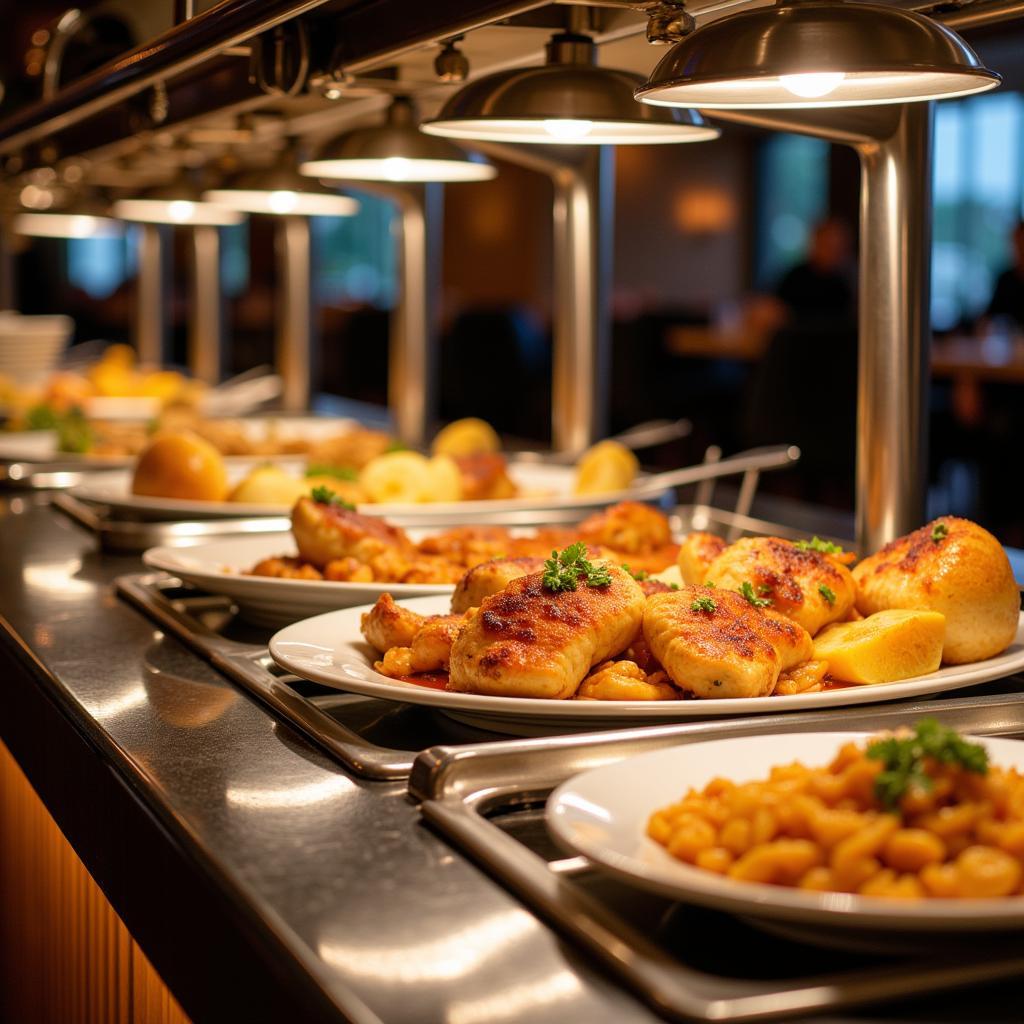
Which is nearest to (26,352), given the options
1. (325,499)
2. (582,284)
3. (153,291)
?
(153,291)

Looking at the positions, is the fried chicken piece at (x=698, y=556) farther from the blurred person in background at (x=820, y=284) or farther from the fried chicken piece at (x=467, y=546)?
the blurred person in background at (x=820, y=284)

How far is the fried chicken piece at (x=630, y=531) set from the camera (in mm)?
1494

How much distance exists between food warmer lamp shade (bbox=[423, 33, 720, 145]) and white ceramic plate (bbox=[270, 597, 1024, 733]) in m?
0.48

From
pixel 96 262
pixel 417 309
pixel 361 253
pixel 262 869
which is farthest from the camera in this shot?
pixel 361 253

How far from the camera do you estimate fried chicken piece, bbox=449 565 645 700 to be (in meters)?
0.92

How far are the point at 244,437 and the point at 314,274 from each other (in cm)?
115

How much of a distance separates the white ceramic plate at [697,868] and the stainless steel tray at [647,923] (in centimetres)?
2

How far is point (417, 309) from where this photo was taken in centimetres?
282

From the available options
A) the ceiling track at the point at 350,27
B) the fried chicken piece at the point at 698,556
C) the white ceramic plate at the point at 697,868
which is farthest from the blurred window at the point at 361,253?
the white ceramic plate at the point at 697,868

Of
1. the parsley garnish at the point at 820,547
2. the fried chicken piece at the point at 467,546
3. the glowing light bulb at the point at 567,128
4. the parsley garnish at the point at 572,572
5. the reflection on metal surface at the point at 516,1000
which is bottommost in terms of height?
the reflection on metal surface at the point at 516,1000

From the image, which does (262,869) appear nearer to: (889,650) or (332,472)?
(889,650)

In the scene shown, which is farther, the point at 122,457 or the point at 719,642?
the point at 122,457

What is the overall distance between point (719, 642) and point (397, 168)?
1128 millimetres

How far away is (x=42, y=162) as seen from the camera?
3049mm
